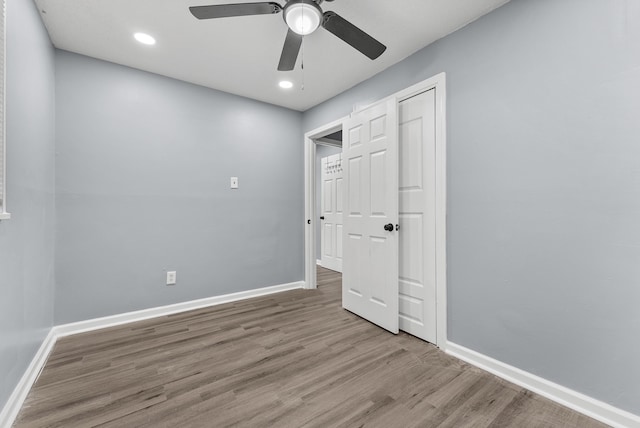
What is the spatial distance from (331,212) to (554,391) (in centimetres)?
370

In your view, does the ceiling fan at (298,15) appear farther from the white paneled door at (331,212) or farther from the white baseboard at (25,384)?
the white paneled door at (331,212)

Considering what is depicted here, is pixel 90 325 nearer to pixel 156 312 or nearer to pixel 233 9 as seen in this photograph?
pixel 156 312

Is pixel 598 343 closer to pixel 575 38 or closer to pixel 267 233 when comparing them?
pixel 575 38

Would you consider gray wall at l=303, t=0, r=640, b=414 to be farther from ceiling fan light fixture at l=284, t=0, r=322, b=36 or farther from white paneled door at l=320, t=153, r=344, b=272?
white paneled door at l=320, t=153, r=344, b=272

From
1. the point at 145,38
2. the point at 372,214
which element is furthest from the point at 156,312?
the point at 145,38

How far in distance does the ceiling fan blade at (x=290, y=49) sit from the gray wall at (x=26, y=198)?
4.72ft

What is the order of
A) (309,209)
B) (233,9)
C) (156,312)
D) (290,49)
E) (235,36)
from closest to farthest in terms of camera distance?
(233,9) < (290,49) < (235,36) < (156,312) < (309,209)

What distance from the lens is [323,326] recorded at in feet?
8.05

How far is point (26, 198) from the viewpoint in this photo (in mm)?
1645

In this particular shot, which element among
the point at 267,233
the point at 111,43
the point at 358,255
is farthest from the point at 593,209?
the point at 111,43

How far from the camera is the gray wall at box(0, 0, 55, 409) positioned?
137 centimetres

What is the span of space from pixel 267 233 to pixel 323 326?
4.68 ft

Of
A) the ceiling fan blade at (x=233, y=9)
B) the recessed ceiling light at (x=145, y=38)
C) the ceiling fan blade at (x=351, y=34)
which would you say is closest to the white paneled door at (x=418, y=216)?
the ceiling fan blade at (x=351, y=34)

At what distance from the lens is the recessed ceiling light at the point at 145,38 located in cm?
209
